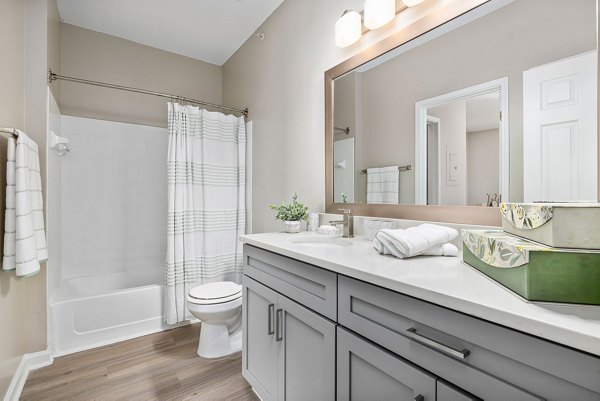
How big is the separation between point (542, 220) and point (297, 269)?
0.79 m

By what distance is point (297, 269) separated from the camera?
1146 mm

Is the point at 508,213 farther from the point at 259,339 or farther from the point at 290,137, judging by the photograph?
the point at 290,137

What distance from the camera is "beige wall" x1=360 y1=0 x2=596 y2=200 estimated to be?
35.4 inches

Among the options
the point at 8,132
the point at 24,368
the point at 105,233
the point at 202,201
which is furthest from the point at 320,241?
the point at 105,233

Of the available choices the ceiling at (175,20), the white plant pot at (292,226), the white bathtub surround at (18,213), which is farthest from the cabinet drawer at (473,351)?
the ceiling at (175,20)

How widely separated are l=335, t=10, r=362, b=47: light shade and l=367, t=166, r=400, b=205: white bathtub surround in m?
A: 0.73

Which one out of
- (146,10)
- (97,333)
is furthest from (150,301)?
(146,10)

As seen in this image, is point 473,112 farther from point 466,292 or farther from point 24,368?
point 24,368

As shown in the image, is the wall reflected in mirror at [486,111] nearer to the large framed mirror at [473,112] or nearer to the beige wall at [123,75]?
the large framed mirror at [473,112]

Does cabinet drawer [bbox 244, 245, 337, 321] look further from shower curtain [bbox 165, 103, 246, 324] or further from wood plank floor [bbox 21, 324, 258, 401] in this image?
shower curtain [bbox 165, 103, 246, 324]

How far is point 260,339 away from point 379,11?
1726 millimetres

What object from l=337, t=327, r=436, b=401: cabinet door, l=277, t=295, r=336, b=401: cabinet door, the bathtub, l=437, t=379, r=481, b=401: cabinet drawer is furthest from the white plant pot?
the bathtub

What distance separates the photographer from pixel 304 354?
1.10 m

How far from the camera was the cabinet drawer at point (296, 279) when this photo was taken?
0.98 m
